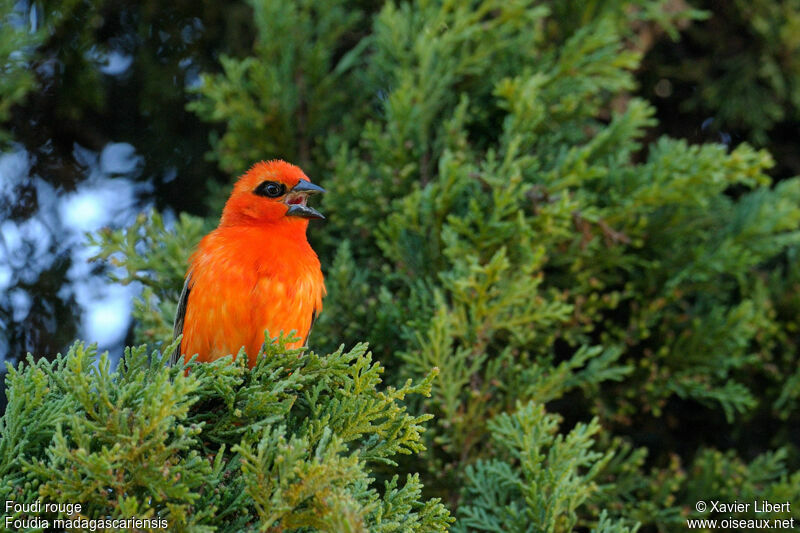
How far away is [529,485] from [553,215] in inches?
45.0

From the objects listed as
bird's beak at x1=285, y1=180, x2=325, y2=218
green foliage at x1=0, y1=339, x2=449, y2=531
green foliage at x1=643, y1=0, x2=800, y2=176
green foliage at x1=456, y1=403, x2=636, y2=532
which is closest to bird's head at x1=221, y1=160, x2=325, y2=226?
bird's beak at x1=285, y1=180, x2=325, y2=218

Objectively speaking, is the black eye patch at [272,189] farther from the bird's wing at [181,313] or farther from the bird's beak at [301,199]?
the bird's wing at [181,313]

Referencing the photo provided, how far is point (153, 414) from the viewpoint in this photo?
68.5 inches

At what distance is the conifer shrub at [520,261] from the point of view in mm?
2994

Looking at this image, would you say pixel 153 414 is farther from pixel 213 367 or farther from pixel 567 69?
pixel 567 69

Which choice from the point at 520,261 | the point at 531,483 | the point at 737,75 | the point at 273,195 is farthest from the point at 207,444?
the point at 737,75

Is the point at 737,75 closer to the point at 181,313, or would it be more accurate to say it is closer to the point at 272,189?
the point at 272,189

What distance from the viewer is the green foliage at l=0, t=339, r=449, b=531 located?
175cm

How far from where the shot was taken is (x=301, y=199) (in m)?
3.13

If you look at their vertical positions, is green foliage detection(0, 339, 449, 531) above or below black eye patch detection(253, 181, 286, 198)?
below

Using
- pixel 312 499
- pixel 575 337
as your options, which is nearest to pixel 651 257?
pixel 575 337

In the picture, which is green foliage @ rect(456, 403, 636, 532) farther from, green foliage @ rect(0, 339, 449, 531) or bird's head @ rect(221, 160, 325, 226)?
bird's head @ rect(221, 160, 325, 226)

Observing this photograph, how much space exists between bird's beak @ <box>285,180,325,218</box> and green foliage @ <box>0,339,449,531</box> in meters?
0.96

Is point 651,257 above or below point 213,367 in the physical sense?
below
